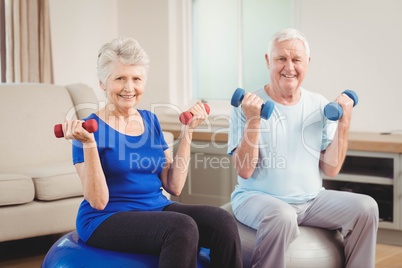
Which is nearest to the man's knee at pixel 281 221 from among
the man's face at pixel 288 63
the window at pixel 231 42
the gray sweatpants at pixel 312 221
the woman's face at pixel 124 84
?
the gray sweatpants at pixel 312 221

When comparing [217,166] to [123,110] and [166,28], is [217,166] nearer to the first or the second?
[166,28]

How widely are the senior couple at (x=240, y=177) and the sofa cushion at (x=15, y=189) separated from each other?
0.95m

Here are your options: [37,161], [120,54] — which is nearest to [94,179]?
[120,54]

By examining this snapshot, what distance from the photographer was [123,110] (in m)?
1.78

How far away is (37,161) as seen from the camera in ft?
10.00

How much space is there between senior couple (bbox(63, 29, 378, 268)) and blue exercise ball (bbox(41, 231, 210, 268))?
0.08 feet

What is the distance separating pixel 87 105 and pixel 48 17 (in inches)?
31.1

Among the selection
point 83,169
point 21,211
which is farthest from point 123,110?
point 21,211

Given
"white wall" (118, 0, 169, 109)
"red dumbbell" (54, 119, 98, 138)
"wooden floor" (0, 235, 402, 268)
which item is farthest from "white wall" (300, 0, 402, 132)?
"red dumbbell" (54, 119, 98, 138)

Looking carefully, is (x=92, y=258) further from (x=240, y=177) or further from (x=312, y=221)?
(x=312, y=221)

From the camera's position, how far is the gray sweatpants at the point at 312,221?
5.98ft

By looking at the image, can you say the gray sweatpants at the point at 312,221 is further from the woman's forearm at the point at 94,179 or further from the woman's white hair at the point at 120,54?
the woman's white hair at the point at 120,54

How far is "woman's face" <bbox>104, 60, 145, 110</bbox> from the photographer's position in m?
1.71

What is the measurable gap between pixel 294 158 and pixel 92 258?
35.1 inches
